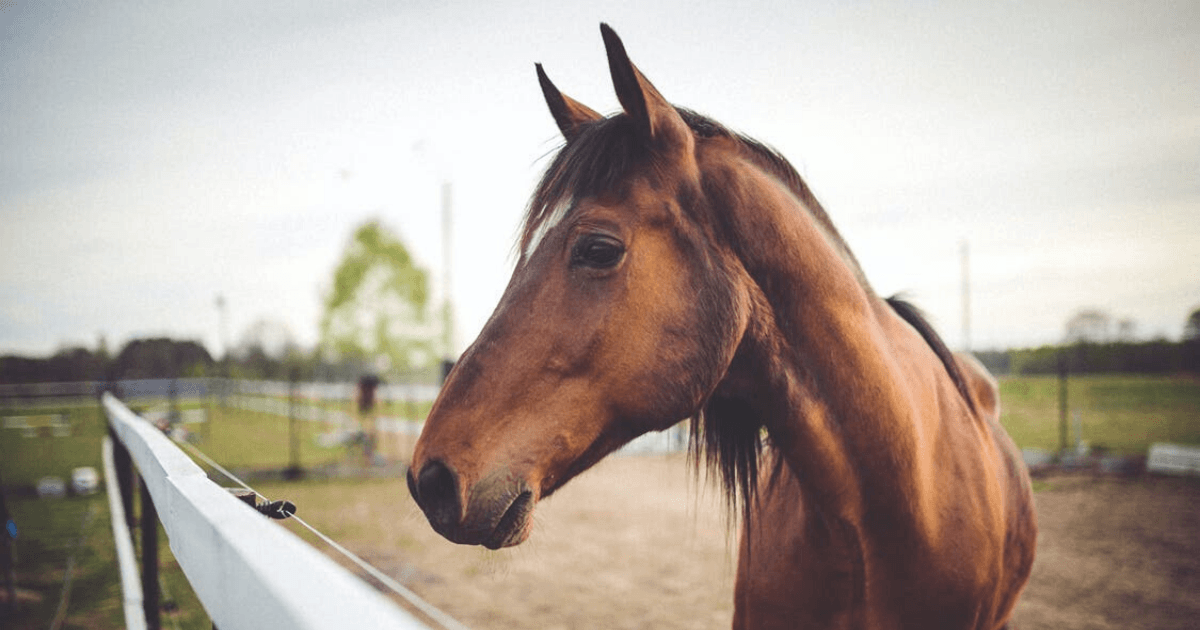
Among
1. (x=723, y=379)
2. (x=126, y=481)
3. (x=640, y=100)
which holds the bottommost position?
(x=126, y=481)

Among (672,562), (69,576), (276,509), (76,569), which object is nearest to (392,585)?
(276,509)

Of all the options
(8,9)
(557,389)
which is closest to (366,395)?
(8,9)

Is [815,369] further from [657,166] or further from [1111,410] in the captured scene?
[1111,410]

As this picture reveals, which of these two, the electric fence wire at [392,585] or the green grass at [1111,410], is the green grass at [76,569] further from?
the green grass at [1111,410]

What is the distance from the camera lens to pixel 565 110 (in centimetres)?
179

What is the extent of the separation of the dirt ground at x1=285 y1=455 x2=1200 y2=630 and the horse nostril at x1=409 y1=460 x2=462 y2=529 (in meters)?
2.51

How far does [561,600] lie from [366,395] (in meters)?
12.5

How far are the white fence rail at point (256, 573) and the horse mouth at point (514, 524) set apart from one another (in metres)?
→ 0.48

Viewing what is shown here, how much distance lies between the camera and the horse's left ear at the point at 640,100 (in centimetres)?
137

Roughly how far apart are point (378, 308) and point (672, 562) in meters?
16.2

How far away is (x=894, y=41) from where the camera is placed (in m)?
5.02

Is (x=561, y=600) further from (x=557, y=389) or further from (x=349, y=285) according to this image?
(x=349, y=285)

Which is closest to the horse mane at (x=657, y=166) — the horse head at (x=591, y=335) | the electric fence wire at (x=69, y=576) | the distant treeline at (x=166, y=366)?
the horse head at (x=591, y=335)

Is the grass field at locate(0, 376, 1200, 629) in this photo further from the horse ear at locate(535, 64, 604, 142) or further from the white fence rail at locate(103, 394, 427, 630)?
the horse ear at locate(535, 64, 604, 142)
